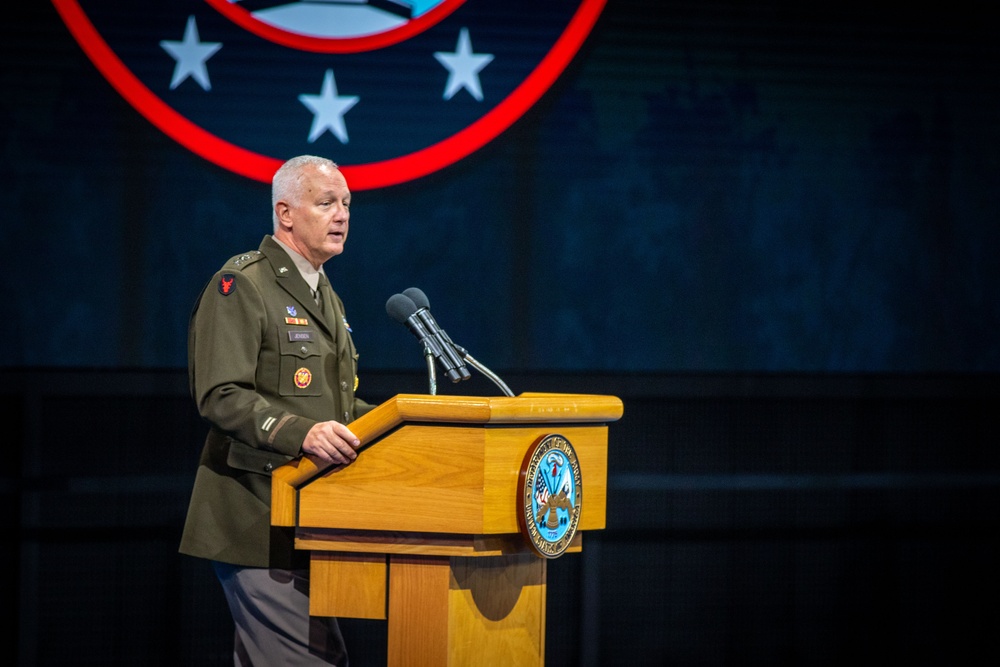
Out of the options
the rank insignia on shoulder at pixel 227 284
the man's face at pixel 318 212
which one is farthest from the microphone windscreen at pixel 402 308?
the rank insignia on shoulder at pixel 227 284

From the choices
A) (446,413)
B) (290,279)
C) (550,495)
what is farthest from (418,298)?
(550,495)

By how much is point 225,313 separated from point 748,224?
201cm

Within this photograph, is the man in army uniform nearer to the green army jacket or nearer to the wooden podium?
the green army jacket

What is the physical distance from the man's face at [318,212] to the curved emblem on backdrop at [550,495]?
2.21 ft

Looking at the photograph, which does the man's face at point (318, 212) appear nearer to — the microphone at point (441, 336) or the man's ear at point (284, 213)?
the man's ear at point (284, 213)

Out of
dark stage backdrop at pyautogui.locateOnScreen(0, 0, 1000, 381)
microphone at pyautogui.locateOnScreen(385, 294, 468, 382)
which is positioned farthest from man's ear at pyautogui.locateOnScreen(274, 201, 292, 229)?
dark stage backdrop at pyautogui.locateOnScreen(0, 0, 1000, 381)

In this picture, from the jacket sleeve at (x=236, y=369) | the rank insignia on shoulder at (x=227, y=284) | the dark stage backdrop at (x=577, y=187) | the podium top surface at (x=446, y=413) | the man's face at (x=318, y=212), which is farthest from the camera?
the dark stage backdrop at (x=577, y=187)

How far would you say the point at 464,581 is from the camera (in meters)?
2.04

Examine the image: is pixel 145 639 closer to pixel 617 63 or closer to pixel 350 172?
pixel 350 172

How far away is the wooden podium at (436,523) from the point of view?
6.47ft

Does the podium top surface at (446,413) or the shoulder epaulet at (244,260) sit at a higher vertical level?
the shoulder epaulet at (244,260)

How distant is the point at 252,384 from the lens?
222 centimetres

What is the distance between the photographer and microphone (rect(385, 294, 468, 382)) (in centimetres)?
217

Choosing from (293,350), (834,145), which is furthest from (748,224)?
(293,350)
